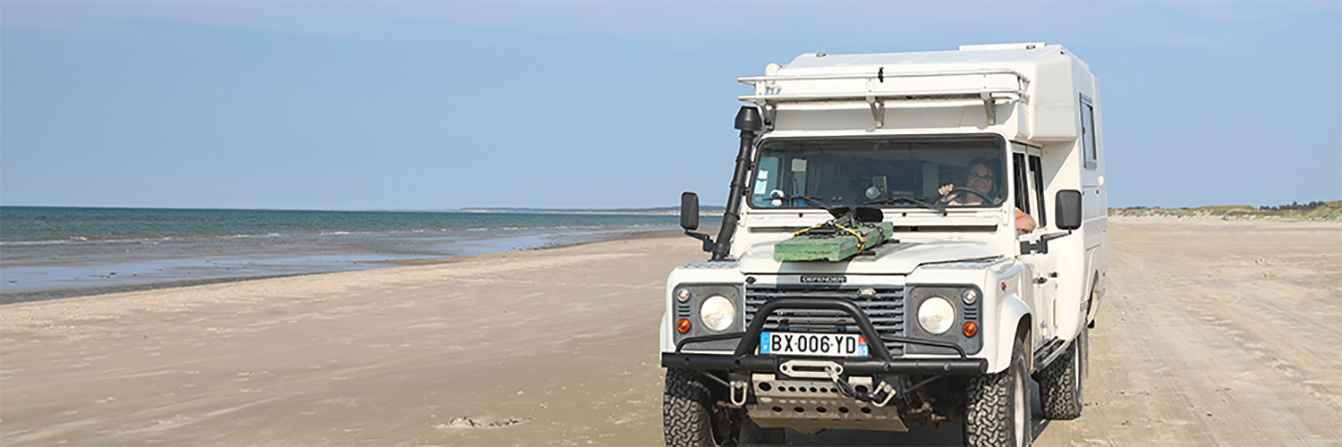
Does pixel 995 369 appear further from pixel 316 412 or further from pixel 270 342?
pixel 270 342

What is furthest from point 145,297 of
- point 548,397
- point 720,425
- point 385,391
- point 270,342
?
point 720,425

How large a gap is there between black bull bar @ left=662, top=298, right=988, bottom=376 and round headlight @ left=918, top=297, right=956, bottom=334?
0.07m

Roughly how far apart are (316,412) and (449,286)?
1116 cm

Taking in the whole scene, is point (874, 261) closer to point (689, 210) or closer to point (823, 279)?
point (823, 279)

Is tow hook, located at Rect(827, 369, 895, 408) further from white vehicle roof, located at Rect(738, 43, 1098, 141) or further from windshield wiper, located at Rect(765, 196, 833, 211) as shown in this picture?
white vehicle roof, located at Rect(738, 43, 1098, 141)

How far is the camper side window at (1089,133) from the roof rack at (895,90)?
1.38m

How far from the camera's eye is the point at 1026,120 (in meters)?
6.77

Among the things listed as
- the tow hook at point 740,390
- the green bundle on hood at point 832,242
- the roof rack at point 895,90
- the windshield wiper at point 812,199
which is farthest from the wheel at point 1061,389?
the tow hook at point 740,390

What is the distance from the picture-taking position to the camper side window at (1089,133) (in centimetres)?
795

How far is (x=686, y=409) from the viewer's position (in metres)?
5.75

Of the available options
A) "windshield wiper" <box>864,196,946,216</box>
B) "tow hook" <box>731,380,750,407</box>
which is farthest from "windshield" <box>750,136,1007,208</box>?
"tow hook" <box>731,380,750,407</box>

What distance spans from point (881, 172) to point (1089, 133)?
8.24 feet

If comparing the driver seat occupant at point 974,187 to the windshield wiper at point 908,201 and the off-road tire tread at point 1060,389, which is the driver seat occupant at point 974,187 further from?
the off-road tire tread at point 1060,389

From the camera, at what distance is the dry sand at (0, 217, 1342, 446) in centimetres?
739
